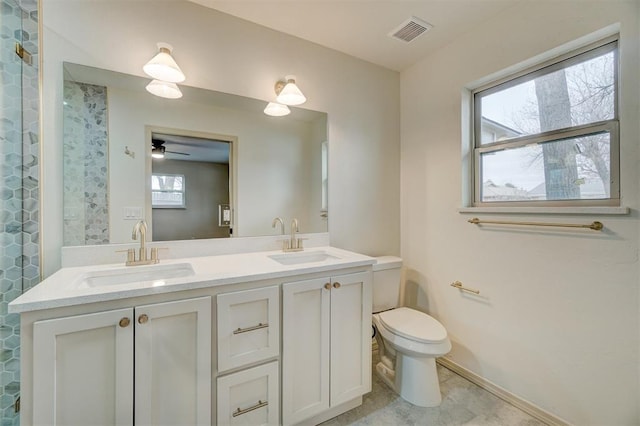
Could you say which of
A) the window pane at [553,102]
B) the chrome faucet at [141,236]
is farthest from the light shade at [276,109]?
the window pane at [553,102]

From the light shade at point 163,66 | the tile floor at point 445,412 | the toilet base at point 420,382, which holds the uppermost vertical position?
the light shade at point 163,66

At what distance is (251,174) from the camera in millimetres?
1858

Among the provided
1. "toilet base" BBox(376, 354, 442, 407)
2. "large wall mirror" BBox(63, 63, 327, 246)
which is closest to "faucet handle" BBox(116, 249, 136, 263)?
"large wall mirror" BBox(63, 63, 327, 246)

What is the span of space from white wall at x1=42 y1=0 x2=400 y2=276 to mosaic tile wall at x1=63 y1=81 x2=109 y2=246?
4cm

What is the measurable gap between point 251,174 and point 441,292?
1.74 m

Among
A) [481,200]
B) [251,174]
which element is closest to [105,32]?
[251,174]

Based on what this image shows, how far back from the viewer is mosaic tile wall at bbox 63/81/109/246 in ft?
4.45

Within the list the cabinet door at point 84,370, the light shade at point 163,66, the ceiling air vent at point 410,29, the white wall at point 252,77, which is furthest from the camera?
the ceiling air vent at point 410,29

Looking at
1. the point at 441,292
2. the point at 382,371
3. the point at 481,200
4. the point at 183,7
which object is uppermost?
the point at 183,7

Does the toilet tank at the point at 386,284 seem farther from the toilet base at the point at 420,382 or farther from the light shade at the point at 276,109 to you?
the light shade at the point at 276,109

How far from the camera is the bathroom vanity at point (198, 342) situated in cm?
95

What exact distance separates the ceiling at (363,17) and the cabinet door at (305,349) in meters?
1.70

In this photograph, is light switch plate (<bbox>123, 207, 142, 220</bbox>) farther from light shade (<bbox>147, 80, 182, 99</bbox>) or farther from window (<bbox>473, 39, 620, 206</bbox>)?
window (<bbox>473, 39, 620, 206</bbox>)

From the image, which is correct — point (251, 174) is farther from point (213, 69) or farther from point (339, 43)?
point (339, 43)
